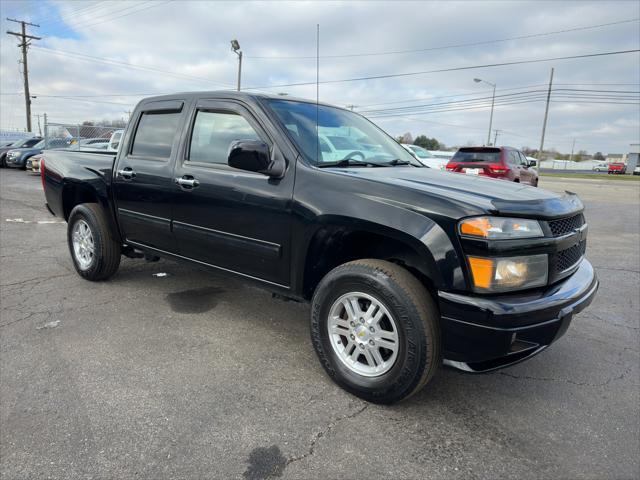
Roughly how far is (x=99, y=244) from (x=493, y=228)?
3.78m

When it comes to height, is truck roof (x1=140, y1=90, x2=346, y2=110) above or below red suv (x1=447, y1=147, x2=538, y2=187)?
above

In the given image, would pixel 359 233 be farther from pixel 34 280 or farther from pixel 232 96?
pixel 34 280

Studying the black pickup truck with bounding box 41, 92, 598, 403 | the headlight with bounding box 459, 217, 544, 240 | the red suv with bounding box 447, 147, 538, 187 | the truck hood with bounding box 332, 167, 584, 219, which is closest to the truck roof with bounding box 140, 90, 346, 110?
the black pickup truck with bounding box 41, 92, 598, 403

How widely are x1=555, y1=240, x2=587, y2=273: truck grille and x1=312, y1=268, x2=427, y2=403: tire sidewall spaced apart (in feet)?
2.93

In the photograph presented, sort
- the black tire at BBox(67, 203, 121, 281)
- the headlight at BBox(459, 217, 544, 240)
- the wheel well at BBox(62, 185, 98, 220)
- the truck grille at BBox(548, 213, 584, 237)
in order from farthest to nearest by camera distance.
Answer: the wheel well at BBox(62, 185, 98, 220) < the black tire at BBox(67, 203, 121, 281) < the truck grille at BBox(548, 213, 584, 237) < the headlight at BBox(459, 217, 544, 240)

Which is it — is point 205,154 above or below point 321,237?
above

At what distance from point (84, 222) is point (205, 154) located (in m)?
1.99

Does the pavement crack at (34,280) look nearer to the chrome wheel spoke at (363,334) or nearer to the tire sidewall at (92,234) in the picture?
the tire sidewall at (92,234)

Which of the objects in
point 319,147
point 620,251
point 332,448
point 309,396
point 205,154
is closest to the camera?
point 332,448

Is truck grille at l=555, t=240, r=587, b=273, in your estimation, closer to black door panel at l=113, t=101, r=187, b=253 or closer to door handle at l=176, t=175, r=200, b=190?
door handle at l=176, t=175, r=200, b=190

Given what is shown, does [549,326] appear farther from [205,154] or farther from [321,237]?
[205,154]

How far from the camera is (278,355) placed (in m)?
3.26

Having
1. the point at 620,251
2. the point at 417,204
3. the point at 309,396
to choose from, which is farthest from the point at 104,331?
the point at 620,251

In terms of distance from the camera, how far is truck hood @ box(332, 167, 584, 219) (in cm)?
240
